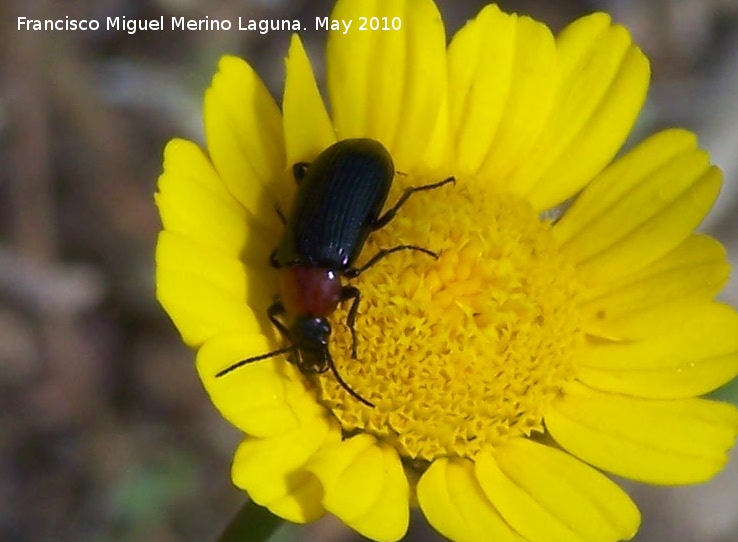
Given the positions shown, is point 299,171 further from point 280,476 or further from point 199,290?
point 280,476

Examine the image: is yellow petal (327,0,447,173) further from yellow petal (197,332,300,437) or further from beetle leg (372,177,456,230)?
yellow petal (197,332,300,437)

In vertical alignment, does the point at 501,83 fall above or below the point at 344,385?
above

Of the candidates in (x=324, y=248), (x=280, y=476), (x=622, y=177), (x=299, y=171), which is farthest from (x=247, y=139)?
(x=622, y=177)

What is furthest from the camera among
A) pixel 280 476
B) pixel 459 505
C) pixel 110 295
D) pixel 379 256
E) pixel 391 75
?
pixel 110 295

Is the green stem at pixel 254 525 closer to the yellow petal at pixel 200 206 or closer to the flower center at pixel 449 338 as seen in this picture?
the flower center at pixel 449 338

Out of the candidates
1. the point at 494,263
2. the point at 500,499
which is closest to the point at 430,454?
the point at 500,499

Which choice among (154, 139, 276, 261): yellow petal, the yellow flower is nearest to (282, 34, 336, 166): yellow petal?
the yellow flower

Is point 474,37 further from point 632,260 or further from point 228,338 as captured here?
point 228,338
